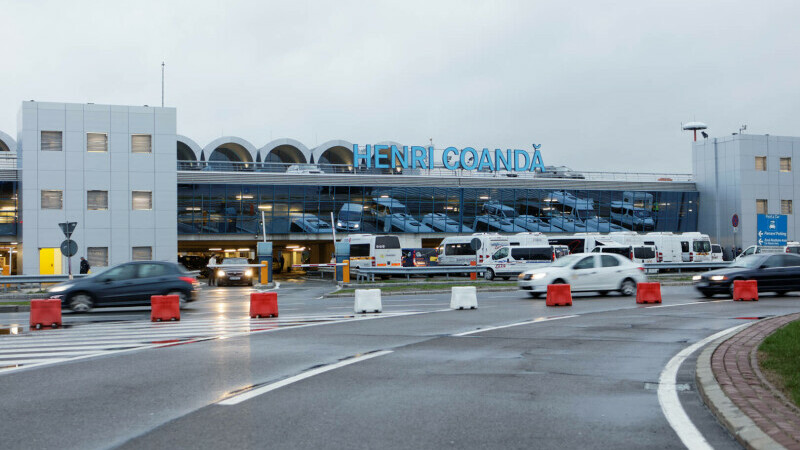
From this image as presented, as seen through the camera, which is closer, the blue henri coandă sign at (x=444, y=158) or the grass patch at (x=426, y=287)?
the grass patch at (x=426, y=287)

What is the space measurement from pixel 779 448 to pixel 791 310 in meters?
15.6

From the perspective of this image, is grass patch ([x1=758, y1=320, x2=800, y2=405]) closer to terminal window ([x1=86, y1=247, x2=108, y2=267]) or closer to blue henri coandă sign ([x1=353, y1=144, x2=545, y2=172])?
terminal window ([x1=86, y1=247, x2=108, y2=267])

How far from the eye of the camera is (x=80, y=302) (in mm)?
21016

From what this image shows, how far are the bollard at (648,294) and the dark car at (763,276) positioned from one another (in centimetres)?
309

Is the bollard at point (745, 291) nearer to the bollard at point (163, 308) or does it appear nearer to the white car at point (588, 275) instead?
the white car at point (588, 275)

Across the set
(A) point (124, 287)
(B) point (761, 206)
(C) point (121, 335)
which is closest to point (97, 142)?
(A) point (124, 287)

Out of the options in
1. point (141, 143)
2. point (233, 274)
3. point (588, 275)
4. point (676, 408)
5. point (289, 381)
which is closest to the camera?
point (676, 408)

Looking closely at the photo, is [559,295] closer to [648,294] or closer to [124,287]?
[648,294]

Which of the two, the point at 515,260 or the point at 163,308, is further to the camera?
the point at 515,260

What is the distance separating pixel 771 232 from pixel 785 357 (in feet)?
159

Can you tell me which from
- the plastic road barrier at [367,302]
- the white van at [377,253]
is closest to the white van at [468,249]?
the white van at [377,253]

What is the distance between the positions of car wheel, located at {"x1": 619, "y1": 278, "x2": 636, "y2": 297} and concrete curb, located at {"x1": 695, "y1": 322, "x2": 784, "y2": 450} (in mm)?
16538

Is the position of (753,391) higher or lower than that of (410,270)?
lower

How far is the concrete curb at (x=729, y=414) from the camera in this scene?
18.5ft
